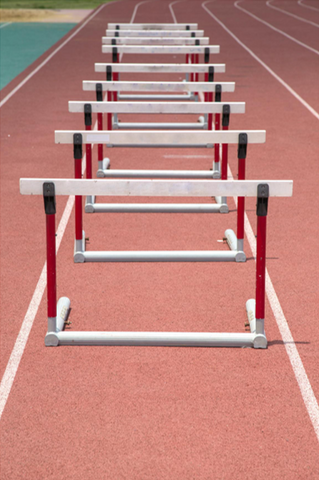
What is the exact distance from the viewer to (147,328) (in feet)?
14.8

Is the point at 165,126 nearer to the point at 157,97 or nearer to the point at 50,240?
the point at 157,97

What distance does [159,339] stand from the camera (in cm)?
423

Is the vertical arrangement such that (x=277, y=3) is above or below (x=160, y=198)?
above

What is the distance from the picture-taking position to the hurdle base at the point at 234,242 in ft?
18.4

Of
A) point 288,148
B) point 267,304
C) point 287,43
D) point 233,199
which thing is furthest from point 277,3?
point 267,304

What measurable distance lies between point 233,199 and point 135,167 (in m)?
1.60

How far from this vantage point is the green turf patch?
670 inches

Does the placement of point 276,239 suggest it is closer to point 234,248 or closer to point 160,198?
point 234,248

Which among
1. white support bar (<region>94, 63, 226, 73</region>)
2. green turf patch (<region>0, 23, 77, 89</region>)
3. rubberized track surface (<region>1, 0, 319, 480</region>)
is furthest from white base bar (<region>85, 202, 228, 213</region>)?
green turf patch (<region>0, 23, 77, 89</region>)

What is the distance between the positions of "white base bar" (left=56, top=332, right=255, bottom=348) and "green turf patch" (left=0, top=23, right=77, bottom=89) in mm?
11436

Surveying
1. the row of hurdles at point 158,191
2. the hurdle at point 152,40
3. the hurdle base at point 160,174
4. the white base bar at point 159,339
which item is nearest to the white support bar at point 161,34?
the hurdle at point 152,40

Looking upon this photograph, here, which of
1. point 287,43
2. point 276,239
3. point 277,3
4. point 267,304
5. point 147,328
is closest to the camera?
point 147,328

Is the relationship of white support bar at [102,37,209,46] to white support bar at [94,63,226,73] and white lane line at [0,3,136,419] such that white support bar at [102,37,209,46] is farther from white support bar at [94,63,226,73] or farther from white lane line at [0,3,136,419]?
white lane line at [0,3,136,419]

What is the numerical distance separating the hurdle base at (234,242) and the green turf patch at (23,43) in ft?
33.0
